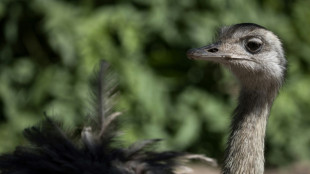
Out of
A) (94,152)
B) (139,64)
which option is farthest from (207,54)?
(139,64)

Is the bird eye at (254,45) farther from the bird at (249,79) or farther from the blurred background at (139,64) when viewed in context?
the blurred background at (139,64)

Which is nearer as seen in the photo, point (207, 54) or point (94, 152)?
point (207, 54)

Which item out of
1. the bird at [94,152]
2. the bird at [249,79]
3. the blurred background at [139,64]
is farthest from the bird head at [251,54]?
the blurred background at [139,64]

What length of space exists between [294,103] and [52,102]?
206cm

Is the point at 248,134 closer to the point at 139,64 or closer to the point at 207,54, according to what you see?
the point at 207,54

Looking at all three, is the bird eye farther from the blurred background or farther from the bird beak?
the blurred background

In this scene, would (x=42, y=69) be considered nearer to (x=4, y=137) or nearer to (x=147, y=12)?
(x=4, y=137)

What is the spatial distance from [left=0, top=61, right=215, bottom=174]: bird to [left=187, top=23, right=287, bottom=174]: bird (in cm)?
43

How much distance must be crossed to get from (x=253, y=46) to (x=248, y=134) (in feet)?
1.40

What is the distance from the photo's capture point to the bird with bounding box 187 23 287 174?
293cm

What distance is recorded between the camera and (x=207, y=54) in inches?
118

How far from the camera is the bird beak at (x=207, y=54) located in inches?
117

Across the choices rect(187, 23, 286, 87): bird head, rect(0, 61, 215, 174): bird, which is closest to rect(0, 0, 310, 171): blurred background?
rect(0, 61, 215, 174): bird

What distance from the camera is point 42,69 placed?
511 cm
